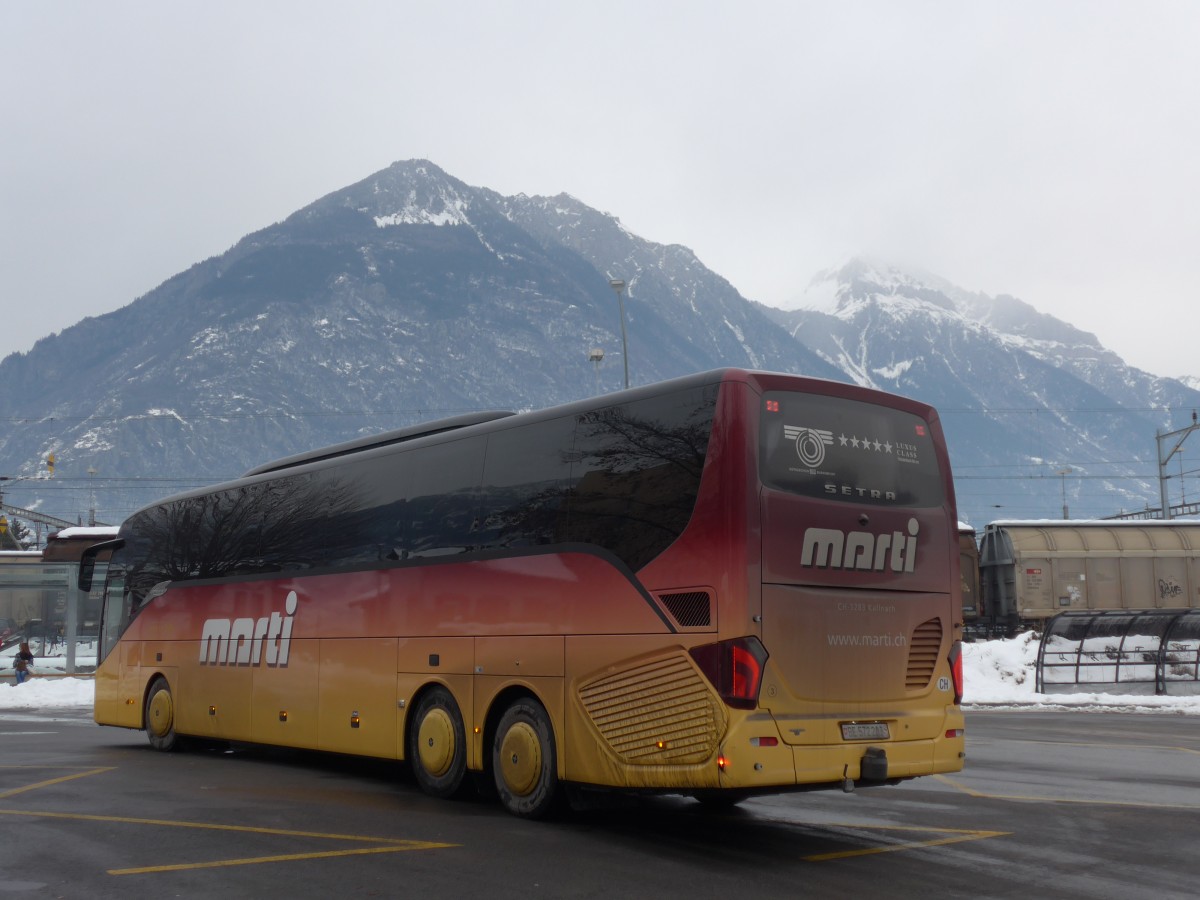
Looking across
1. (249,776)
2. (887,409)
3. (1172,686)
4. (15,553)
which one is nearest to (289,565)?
(249,776)

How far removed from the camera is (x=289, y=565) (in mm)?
14750

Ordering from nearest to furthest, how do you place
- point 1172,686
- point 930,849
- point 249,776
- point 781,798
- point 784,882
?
point 784,882 < point 930,849 < point 781,798 < point 249,776 < point 1172,686

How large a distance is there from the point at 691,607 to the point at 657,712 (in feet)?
2.78

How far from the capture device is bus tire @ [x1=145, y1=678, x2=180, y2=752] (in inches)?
684

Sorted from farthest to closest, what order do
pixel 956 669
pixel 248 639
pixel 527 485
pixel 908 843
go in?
pixel 248 639 < pixel 527 485 < pixel 956 669 < pixel 908 843

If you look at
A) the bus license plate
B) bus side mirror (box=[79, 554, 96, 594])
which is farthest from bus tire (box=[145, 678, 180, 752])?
the bus license plate

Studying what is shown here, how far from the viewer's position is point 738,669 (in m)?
8.86

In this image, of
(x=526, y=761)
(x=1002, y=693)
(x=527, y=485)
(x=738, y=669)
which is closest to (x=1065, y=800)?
(x=738, y=669)

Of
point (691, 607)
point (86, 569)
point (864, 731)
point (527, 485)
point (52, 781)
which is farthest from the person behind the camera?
point (86, 569)

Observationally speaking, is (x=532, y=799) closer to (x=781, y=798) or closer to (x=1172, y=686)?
(x=781, y=798)

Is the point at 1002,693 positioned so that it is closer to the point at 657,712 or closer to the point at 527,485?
the point at 527,485

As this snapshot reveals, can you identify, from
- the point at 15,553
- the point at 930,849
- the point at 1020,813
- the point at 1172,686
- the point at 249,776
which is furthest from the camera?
the point at 15,553

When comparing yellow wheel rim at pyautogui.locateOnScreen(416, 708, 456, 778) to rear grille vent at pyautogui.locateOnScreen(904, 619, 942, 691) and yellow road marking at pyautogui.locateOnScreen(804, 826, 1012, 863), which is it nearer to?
yellow road marking at pyautogui.locateOnScreen(804, 826, 1012, 863)

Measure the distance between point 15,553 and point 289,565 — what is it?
30.3 m
